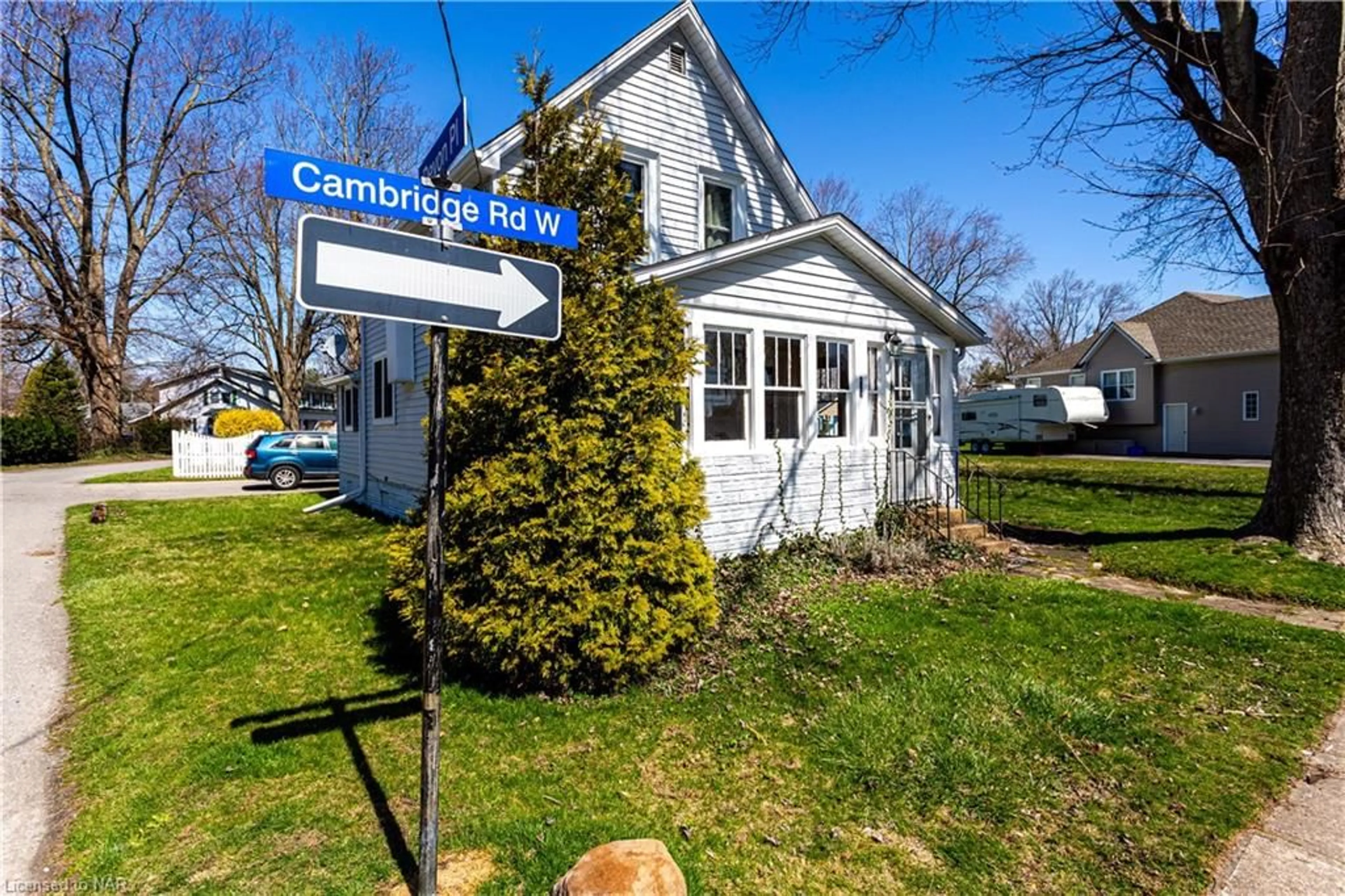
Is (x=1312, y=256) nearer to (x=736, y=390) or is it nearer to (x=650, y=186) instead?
(x=736, y=390)

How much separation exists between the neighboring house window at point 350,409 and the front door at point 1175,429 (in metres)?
31.3

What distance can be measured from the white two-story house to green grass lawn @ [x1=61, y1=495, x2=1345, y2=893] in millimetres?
2458

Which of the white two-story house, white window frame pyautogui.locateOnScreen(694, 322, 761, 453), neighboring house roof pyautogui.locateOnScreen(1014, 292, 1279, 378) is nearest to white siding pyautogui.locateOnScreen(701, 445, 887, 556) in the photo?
the white two-story house

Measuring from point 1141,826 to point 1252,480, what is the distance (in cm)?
1764

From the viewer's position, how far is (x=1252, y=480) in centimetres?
1583

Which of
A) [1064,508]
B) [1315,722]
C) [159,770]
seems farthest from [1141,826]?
[1064,508]

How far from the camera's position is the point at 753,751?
3.81m

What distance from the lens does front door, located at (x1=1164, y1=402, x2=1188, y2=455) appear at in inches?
1078

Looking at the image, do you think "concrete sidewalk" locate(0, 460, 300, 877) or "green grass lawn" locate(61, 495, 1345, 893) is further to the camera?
"concrete sidewalk" locate(0, 460, 300, 877)

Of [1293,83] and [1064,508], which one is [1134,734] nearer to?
[1293,83]

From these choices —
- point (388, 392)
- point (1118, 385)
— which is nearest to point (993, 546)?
→ point (388, 392)

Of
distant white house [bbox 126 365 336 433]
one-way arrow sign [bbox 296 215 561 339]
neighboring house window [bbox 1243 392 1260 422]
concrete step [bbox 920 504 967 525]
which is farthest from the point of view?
distant white house [bbox 126 365 336 433]

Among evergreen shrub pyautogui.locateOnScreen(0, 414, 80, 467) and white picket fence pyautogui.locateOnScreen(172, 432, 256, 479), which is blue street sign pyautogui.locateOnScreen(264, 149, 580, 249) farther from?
evergreen shrub pyautogui.locateOnScreen(0, 414, 80, 467)

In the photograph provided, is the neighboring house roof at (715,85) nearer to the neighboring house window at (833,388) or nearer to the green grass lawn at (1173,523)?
the neighboring house window at (833,388)
